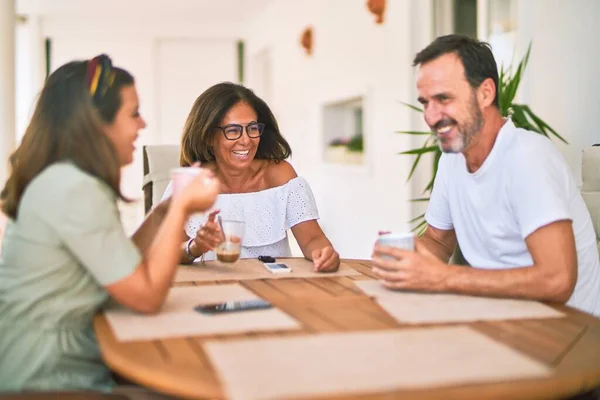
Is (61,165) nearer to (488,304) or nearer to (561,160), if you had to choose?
(488,304)

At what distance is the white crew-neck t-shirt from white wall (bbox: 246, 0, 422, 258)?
2.48m

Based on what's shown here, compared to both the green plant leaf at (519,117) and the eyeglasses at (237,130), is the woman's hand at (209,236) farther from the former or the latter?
the green plant leaf at (519,117)

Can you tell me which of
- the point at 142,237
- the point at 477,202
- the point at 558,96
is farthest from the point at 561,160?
the point at 558,96

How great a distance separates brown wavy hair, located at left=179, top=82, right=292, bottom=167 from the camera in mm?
2482

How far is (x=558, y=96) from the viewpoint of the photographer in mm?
3139

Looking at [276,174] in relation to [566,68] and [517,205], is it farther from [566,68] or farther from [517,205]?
[566,68]

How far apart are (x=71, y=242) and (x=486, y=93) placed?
1126mm

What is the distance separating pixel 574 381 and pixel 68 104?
1067 mm

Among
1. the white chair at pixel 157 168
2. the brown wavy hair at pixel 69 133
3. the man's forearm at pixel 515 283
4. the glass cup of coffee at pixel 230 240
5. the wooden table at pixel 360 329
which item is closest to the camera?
the wooden table at pixel 360 329

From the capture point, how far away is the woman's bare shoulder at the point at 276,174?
8.63ft

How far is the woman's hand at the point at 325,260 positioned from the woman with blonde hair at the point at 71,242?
1.82ft

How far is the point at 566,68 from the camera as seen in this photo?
3100mm

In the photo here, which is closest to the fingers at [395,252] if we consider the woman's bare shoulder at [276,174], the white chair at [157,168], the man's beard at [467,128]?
the man's beard at [467,128]

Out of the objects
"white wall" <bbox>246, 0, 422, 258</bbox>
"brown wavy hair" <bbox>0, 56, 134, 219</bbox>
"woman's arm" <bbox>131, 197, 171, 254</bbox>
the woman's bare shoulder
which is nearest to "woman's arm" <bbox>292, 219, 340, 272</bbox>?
the woman's bare shoulder
